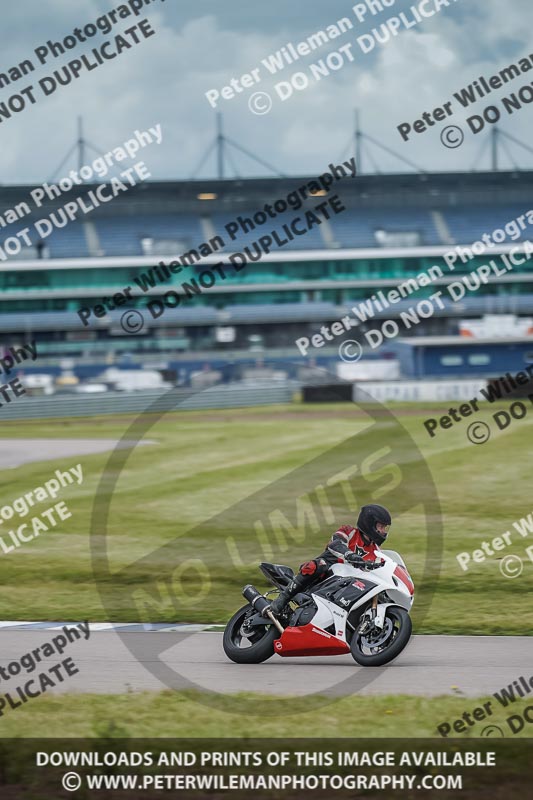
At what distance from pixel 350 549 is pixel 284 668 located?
1.00 meters

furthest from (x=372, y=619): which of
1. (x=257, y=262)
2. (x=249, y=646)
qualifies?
(x=257, y=262)

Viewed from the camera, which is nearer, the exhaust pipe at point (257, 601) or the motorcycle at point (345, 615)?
the motorcycle at point (345, 615)

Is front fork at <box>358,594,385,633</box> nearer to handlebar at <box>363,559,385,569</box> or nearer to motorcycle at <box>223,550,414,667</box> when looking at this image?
motorcycle at <box>223,550,414,667</box>

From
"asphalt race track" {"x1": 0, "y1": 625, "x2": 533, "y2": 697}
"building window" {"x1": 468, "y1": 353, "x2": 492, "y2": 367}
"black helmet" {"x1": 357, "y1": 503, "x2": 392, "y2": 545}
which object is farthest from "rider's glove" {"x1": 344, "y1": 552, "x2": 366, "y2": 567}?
"building window" {"x1": 468, "y1": 353, "x2": 492, "y2": 367}

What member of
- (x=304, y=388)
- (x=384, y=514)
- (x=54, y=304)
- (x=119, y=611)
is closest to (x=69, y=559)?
(x=119, y=611)

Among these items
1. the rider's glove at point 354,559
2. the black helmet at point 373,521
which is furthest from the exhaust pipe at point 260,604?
the black helmet at point 373,521

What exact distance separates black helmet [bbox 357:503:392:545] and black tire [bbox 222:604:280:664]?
942 millimetres

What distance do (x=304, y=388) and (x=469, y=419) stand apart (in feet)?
27.0

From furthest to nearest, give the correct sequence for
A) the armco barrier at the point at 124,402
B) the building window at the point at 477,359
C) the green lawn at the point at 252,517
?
the building window at the point at 477,359 < the armco barrier at the point at 124,402 < the green lawn at the point at 252,517

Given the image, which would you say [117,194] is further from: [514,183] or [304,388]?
[304,388]

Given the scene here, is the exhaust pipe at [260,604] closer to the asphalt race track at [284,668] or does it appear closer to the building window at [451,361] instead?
the asphalt race track at [284,668]

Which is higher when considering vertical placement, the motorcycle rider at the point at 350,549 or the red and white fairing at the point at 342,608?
the motorcycle rider at the point at 350,549

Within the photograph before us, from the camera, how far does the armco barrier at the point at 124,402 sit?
34.4 m

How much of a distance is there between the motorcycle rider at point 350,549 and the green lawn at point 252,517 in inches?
87.7
